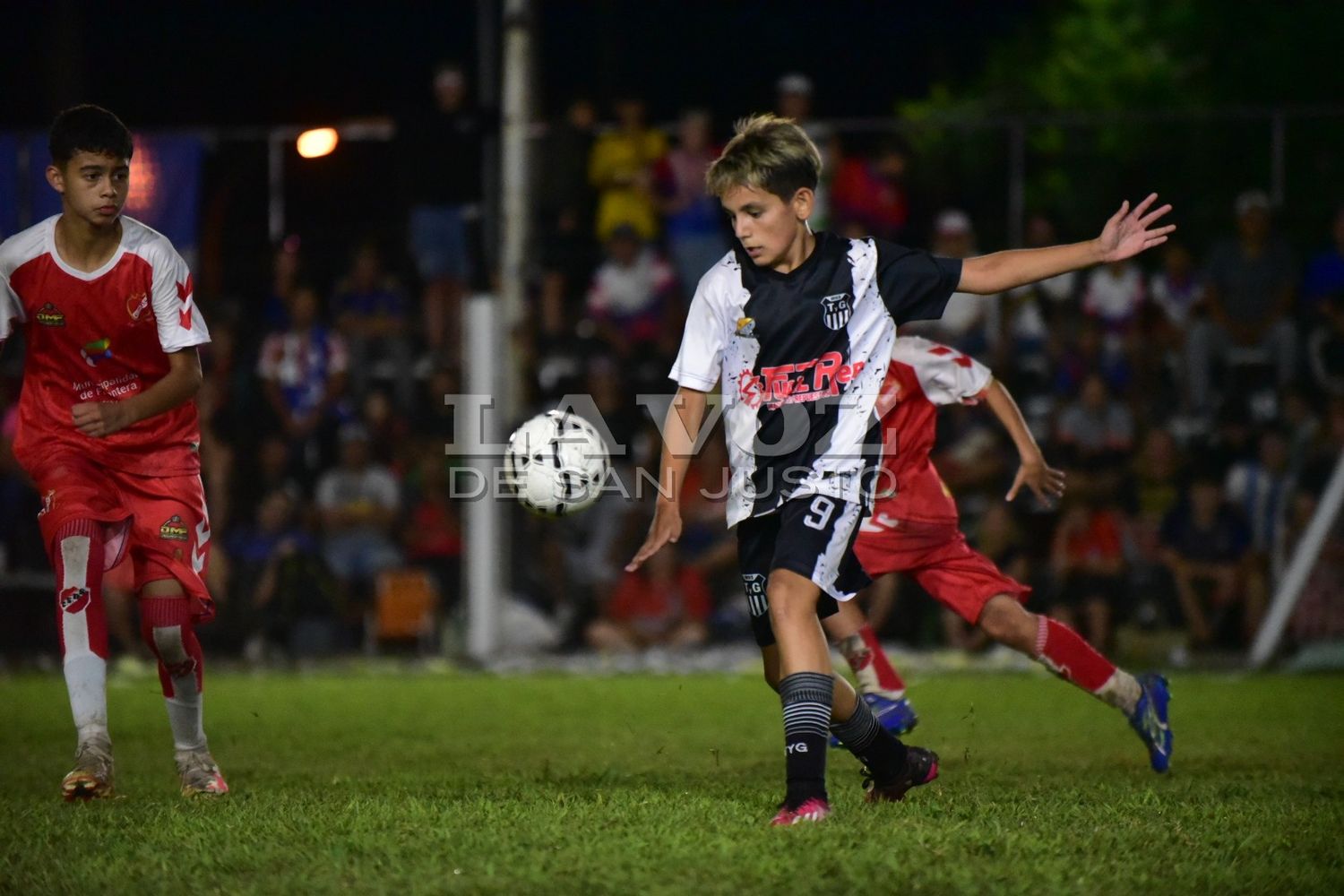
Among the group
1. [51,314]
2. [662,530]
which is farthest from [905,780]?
[51,314]

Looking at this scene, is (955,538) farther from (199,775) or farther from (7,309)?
(7,309)

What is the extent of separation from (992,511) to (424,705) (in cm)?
488

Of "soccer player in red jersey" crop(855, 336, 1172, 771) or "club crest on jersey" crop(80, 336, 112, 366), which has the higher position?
"club crest on jersey" crop(80, 336, 112, 366)

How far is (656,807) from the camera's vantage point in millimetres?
5809

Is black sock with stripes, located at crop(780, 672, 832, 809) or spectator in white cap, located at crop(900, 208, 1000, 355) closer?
black sock with stripes, located at crop(780, 672, 832, 809)

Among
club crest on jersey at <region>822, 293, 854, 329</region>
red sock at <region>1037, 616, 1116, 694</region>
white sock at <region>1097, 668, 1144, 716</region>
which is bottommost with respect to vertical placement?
white sock at <region>1097, 668, 1144, 716</region>

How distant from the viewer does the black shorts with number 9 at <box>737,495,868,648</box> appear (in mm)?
5633

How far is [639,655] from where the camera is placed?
13.7 metres

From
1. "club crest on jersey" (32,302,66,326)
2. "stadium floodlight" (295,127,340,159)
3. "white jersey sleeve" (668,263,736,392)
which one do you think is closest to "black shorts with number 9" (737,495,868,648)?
"white jersey sleeve" (668,263,736,392)

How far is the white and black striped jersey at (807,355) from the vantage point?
5754 mm

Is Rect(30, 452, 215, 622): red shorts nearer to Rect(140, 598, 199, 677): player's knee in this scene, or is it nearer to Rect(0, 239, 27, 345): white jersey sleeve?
Rect(140, 598, 199, 677): player's knee

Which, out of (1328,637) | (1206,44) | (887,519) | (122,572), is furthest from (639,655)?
(1206,44)

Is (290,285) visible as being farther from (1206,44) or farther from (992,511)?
(1206,44)

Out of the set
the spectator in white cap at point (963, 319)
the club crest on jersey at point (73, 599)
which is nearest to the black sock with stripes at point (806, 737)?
the club crest on jersey at point (73, 599)
